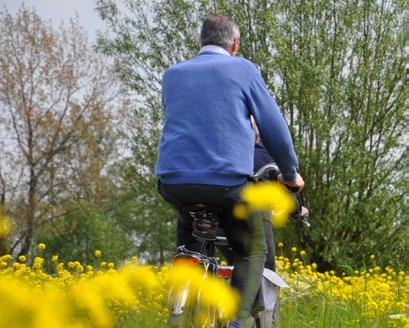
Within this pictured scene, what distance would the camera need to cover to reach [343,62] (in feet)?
40.1

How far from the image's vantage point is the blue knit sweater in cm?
266


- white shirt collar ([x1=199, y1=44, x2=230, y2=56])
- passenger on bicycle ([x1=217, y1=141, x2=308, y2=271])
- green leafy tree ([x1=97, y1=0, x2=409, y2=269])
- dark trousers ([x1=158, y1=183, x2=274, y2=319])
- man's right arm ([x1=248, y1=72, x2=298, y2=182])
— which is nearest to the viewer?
dark trousers ([x1=158, y1=183, x2=274, y2=319])

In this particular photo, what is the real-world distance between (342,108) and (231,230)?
31.4 ft

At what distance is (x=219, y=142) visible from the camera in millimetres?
2680

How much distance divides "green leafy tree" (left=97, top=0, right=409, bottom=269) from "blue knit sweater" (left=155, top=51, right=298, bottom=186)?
8872 millimetres

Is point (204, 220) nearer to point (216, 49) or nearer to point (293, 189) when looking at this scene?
point (293, 189)

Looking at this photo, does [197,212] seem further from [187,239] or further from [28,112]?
[28,112]

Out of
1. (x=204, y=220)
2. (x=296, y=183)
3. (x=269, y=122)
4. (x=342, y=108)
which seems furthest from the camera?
(x=342, y=108)

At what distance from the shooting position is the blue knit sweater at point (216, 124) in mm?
2660

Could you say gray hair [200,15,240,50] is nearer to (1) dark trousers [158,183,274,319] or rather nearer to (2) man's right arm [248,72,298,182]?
(2) man's right arm [248,72,298,182]

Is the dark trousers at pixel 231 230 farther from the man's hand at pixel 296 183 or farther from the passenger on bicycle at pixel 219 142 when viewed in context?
the man's hand at pixel 296 183

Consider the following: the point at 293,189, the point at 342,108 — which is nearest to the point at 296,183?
the point at 293,189

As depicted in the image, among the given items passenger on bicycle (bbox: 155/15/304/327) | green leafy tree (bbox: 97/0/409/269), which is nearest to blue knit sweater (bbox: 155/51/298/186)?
passenger on bicycle (bbox: 155/15/304/327)

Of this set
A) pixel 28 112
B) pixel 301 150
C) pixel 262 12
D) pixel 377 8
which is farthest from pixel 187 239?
pixel 28 112
